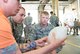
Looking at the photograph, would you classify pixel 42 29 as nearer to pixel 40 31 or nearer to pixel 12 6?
pixel 40 31

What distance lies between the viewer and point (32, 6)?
23.3 meters

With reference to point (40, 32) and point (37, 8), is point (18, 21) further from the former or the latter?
point (37, 8)

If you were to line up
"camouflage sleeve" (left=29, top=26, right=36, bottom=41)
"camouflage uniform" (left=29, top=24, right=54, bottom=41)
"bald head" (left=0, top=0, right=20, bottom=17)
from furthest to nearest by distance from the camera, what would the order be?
"camouflage uniform" (left=29, top=24, right=54, bottom=41) < "camouflage sleeve" (left=29, top=26, right=36, bottom=41) < "bald head" (left=0, top=0, right=20, bottom=17)

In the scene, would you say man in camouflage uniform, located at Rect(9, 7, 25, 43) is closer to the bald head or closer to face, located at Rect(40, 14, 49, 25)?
face, located at Rect(40, 14, 49, 25)

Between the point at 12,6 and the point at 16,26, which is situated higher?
the point at 12,6

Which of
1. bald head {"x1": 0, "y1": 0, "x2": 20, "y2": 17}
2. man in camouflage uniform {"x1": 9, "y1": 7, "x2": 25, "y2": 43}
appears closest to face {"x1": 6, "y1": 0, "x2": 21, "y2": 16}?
bald head {"x1": 0, "y1": 0, "x2": 20, "y2": 17}

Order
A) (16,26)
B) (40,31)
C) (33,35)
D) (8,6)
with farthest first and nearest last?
Result: (40,31) < (33,35) < (16,26) < (8,6)

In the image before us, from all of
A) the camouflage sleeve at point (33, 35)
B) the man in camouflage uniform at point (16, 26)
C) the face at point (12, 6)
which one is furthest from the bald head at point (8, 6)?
the camouflage sleeve at point (33, 35)

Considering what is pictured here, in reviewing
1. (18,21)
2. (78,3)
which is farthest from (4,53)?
(78,3)

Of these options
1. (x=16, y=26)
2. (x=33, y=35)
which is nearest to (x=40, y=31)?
(x=33, y=35)

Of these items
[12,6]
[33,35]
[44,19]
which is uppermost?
[12,6]

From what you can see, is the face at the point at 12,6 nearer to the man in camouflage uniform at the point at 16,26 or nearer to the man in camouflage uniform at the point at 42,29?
the man in camouflage uniform at the point at 16,26

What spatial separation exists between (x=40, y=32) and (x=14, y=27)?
60.0 inches

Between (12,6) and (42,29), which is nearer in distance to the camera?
(12,6)
